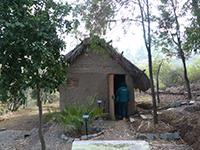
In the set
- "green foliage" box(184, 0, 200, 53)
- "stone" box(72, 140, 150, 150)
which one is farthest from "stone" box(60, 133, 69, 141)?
"stone" box(72, 140, 150, 150)

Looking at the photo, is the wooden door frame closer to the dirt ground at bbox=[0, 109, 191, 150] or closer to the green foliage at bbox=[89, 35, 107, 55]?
the dirt ground at bbox=[0, 109, 191, 150]

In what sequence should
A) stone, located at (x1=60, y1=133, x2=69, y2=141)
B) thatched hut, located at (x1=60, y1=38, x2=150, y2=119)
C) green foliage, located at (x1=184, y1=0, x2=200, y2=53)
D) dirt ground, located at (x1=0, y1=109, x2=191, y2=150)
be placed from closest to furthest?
green foliage, located at (x1=184, y1=0, x2=200, y2=53), dirt ground, located at (x1=0, y1=109, x2=191, y2=150), stone, located at (x1=60, y1=133, x2=69, y2=141), thatched hut, located at (x1=60, y1=38, x2=150, y2=119)

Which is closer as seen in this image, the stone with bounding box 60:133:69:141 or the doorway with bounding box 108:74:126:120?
the stone with bounding box 60:133:69:141

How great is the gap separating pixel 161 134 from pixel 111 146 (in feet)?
16.5

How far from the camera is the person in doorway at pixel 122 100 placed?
14.7 m

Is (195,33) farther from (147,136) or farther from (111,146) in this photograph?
(111,146)

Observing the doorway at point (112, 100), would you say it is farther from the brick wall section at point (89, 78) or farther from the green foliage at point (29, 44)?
the green foliage at point (29, 44)

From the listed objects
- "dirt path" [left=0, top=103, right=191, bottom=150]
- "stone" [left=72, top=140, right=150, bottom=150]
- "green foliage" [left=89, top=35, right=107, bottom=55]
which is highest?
"green foliage" [left=89, top=35, right=107, bottom=55]

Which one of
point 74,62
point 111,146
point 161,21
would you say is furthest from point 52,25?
point 161,21

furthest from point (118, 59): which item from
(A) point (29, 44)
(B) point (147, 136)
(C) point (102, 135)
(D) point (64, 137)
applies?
(A) point (29, 44)

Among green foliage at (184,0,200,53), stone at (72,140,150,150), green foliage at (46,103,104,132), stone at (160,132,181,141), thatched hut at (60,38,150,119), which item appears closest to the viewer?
stone at (72,140,150,150)

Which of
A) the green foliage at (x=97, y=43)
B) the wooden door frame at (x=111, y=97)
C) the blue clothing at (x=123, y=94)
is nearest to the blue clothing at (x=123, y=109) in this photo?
the blue clothing at (x=123, y=94)

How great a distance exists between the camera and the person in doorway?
1467cm

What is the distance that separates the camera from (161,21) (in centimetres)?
1716
